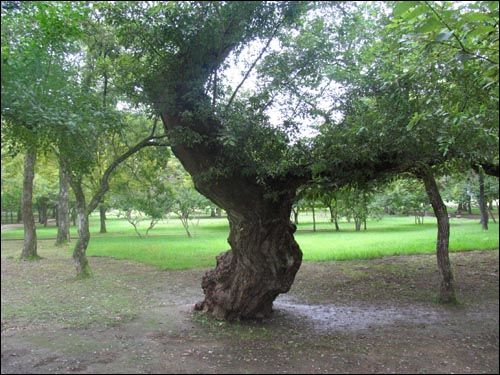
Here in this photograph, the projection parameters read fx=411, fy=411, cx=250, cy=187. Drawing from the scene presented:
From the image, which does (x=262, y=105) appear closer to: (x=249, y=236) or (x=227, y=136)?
(x=227, y=136)

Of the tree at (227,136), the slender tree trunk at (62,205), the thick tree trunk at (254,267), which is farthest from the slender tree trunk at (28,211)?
the slender tree trunk at (62,205)

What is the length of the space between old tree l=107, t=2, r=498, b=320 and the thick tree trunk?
0.06 feet

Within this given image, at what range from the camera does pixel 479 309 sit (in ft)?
26.1

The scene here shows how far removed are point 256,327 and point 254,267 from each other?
3.52 feet

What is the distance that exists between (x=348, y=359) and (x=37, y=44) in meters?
5.34

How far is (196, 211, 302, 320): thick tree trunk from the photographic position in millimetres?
7320

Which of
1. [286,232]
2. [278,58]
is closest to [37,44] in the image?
[278,58]

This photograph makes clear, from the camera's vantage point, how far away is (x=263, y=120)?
6.66 meters

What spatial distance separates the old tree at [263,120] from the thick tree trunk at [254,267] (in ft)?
0.06

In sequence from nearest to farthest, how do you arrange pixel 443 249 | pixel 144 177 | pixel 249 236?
pixel 249 236 → pixel 443 249 → pixel 144 177

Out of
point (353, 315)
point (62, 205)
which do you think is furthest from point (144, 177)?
point (353, 315)

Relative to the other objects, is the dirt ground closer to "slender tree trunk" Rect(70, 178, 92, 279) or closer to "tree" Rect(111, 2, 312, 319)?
"slender tree trunk" Rect(70, 178, 92, 279)

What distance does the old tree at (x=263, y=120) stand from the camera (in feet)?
18.1

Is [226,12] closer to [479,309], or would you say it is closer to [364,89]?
[364,89]
